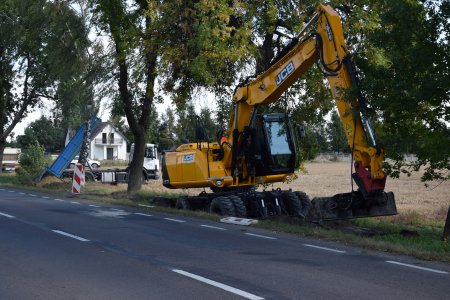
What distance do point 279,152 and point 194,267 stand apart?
28.2ft

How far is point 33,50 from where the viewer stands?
3622 centimetres

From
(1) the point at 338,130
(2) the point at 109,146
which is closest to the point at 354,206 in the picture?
(1) the point at 338,130

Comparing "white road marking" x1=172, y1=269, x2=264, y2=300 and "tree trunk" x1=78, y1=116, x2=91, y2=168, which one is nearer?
"white road marking" x1=172, y1=269, x2=264, y2=300

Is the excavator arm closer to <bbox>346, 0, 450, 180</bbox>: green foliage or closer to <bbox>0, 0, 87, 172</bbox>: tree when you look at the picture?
<bbox>346, 0, 450, 180</bbox>: green foliage

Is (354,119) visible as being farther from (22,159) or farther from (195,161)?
(22,159)

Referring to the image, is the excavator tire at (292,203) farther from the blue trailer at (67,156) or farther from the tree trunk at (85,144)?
the blue trailer at (67,156)

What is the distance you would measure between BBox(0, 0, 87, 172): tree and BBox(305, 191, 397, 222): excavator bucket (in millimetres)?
15009

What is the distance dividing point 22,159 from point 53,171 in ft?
15.2

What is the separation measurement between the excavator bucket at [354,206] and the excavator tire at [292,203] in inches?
132

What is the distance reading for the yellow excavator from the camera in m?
12.6

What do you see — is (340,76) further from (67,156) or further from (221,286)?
(67,156)

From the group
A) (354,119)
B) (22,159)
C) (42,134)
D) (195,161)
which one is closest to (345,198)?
(354,119)

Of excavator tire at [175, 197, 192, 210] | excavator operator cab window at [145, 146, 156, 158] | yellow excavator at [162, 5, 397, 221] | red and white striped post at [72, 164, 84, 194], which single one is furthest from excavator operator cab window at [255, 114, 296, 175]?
excavator operator cab window at [145, 146, 156, 158]

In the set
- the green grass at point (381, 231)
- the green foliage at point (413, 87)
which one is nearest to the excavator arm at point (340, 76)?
the green foliage at point (413, 87)
